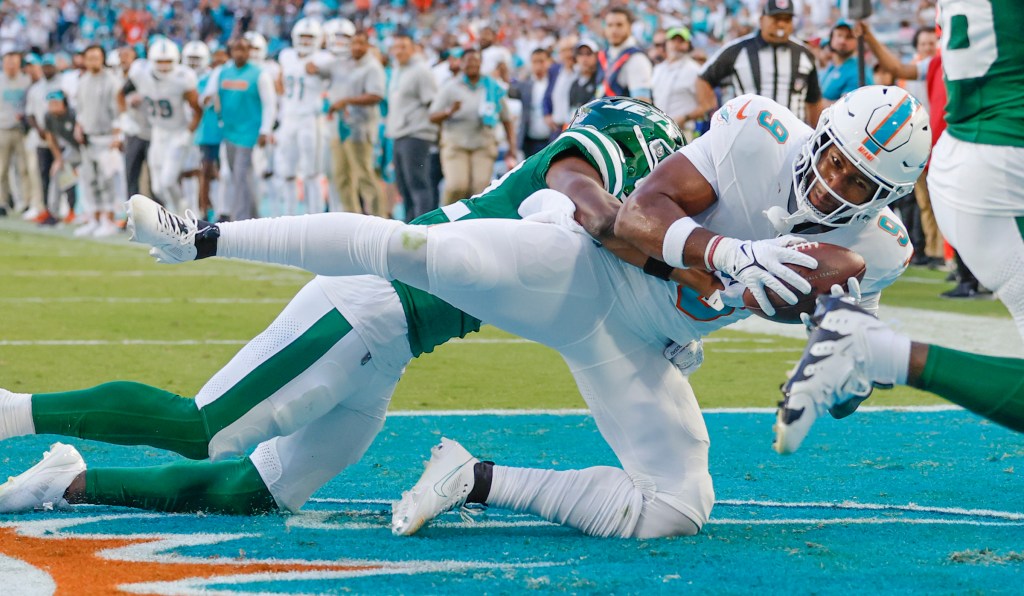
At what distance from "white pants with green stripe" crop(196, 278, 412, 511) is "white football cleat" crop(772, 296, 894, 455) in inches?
43.9

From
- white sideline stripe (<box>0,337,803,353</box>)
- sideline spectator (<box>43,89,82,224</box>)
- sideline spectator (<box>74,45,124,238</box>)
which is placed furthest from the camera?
sideline spectator (<box>43,89,82,224</box>)

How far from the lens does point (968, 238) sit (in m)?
3.86

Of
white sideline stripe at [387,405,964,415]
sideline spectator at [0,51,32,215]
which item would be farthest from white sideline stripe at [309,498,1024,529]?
sideline spectator at [0,51,32,215]

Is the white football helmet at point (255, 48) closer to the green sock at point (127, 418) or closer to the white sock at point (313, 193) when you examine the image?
the white sock at point (313, 193)

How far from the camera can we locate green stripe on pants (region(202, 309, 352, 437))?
354cm

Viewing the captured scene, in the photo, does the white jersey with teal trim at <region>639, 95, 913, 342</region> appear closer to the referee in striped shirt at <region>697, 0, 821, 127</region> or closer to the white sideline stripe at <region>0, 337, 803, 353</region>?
the white sideline stripe at <region>0, 337, 803, 353</region>

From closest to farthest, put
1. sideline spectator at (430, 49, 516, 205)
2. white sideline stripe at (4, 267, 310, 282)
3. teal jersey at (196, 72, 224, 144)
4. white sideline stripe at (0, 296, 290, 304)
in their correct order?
white sideline stripe at (0, 296, 290, 304) → white sideline stripe at (4, 267, 310, 282) → sideline spectator at (430, 49, 516, 205) → teal jersey at (196, 72, 224, 144)

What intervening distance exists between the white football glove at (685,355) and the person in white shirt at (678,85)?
7.84 m

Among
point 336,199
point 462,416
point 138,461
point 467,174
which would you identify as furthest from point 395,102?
point 138,461

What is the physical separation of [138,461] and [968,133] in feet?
9.04

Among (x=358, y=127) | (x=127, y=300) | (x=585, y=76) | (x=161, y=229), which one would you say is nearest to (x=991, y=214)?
(x=161, y=229)

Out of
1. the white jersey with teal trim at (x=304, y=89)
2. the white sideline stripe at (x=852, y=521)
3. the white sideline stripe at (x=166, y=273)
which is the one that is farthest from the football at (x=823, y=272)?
the white jersey with teal trim at (x=304, y=89)

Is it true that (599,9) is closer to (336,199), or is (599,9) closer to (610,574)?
(336,199)

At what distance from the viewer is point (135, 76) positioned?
15.1m
